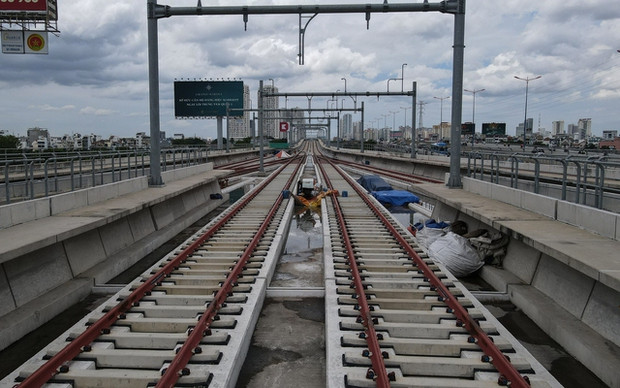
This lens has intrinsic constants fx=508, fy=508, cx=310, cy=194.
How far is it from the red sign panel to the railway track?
19.9 metres

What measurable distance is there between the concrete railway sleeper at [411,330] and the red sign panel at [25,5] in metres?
21.7

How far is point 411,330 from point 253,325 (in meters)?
2.19

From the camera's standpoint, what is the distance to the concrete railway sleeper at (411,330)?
5.34 meters

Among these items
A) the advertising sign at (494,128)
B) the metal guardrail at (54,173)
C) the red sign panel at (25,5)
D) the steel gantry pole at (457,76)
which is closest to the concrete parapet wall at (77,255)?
the metal guardrail at (54,173)

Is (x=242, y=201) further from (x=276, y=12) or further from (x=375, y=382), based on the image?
(x=375, y=382)

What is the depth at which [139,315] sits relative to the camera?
7.12 metres

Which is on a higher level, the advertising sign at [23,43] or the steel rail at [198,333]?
the advertising sign at [23,43]

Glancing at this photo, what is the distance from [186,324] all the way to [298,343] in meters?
1.50

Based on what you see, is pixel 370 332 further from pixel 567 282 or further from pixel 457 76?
pixel 457 76

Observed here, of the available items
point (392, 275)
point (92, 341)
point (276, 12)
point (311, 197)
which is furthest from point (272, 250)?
point (311, 197)

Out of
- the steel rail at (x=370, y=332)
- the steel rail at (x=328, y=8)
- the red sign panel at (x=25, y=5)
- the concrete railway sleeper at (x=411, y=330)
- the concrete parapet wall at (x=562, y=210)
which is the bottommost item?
the concrete railway sleeper at (x=411, y=330)

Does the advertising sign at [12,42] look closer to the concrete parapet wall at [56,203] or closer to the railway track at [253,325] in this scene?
the concrete parapet wall at [56,203]

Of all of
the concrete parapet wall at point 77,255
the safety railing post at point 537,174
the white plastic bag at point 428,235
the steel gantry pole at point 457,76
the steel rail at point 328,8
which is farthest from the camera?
the steel gantry pole at point 457,76

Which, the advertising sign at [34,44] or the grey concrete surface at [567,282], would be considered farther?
the advertising sign at [34,44]
